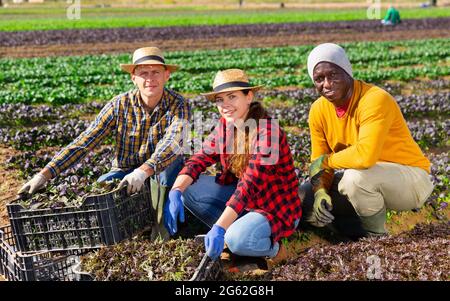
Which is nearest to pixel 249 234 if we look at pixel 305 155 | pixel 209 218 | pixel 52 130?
pixel 209 218

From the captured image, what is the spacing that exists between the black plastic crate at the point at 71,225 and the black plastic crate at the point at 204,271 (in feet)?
0.62

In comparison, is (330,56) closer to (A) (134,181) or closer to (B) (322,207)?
(B) (322,207)

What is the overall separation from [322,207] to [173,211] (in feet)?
3.85

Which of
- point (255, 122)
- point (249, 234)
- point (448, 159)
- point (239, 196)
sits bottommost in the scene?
point (448, 159)

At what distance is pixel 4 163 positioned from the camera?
296 inches

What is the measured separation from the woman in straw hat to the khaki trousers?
47 cm

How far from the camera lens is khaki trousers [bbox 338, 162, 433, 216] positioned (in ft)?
15.0

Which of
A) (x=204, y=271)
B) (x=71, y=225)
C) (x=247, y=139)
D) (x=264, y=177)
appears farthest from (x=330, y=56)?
(x=71, y=225)

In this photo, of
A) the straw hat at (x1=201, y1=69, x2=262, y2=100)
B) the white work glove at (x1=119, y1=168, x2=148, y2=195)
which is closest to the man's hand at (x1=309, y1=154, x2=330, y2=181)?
the straw hat at (x1=201, y1=69, x2=262, y2=100)

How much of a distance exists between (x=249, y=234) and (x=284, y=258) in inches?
21.2

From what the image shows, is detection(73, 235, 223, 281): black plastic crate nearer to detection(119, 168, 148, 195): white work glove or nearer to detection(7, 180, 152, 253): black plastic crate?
detection(7, 180, 152, 253): black plastic crate

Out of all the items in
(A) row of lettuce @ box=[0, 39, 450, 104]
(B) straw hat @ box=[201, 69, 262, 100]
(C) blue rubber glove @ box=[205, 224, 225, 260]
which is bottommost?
(A) row of lettuce @ box=[0, 39, 450, 104]
